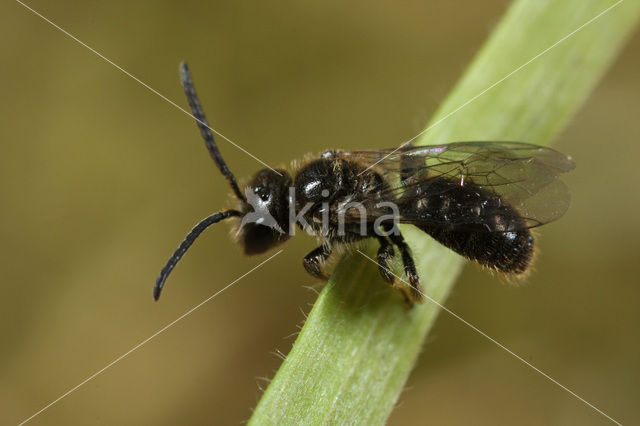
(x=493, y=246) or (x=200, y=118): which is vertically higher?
(x=200, y=118)

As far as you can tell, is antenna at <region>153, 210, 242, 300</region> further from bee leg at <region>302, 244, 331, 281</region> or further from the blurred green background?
the blurred green background

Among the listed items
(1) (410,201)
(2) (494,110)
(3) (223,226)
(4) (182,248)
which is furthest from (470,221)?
(3) (223,226)

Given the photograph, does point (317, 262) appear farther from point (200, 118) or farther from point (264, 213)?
point (200, 118)

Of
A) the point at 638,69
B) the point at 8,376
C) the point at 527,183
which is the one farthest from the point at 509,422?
the point at 8,376

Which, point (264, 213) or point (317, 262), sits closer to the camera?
point (264, 213)

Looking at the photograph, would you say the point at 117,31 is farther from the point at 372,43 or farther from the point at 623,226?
the point at 623,226

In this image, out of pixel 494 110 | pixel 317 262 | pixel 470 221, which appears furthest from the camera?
pixel 317 262

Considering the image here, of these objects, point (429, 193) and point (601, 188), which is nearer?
point (429, 193)

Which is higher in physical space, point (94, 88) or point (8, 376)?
point (94, 88)
